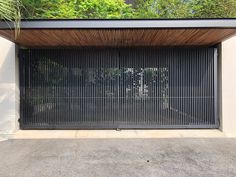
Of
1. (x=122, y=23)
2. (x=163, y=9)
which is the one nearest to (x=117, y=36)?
(x=122, y=23)

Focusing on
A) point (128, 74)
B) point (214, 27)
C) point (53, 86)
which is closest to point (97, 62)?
point (128, 74)

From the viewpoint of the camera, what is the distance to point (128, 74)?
8422 mm

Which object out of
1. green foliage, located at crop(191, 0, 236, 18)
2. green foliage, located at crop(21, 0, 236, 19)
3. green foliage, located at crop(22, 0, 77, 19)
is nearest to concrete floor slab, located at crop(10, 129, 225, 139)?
green foliage, located at crop(21, 0, 236, 19)

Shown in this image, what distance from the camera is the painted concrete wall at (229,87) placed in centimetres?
779

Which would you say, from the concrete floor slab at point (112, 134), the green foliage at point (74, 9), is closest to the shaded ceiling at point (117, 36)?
the concrete floor slab at point (112, 134)

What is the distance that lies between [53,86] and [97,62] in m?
1.55

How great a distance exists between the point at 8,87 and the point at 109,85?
2970mm

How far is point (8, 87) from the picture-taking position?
25.9 feet

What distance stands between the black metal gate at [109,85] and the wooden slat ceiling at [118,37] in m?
0.47

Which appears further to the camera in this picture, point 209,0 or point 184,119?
point 209,0

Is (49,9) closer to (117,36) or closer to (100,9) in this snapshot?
(100,9)

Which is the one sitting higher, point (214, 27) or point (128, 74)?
point (214, 27)

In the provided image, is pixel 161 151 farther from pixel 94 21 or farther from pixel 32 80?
pixel 32 80

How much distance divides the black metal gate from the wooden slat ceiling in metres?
0.47
